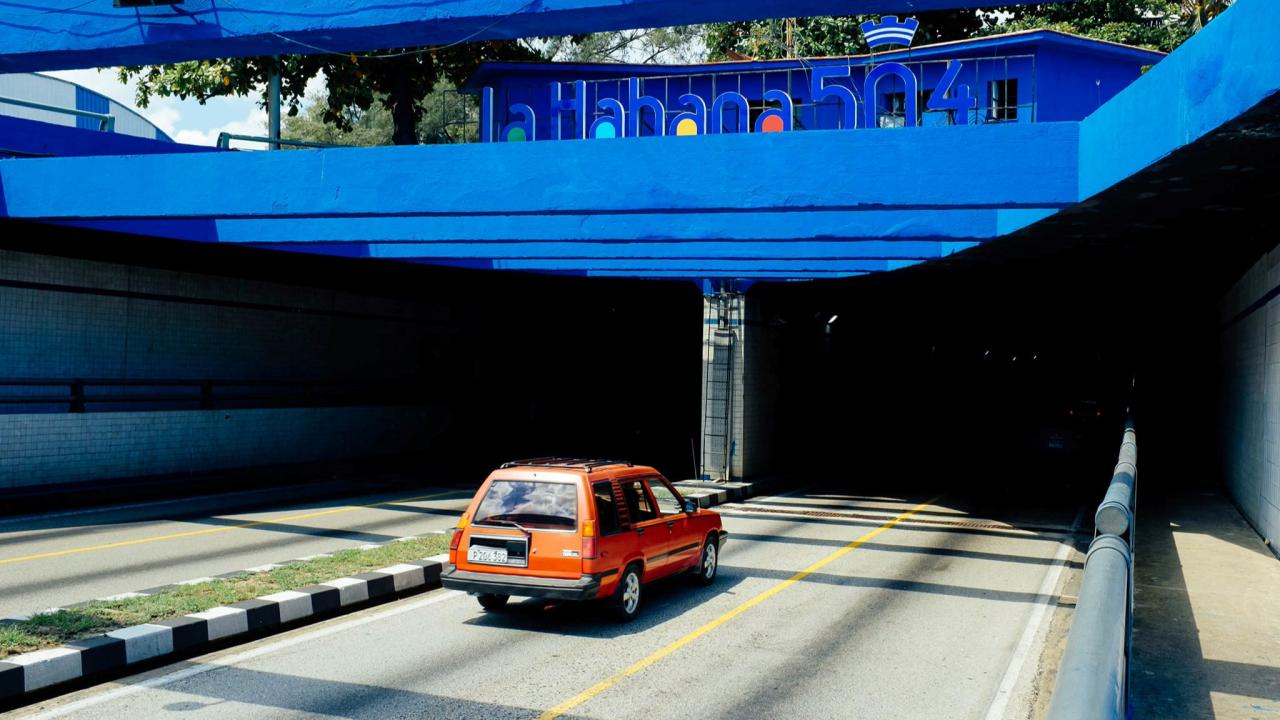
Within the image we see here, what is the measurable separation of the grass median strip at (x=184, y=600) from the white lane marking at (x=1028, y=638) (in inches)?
266

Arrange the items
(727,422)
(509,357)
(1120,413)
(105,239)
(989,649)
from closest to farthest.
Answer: (989,649)
(105,239)
(727,422)
(509,357)
(1120,413)

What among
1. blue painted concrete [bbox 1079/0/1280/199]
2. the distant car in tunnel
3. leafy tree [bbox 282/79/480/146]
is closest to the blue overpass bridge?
blue painted concrete [bbox 1079/0/1280/199]

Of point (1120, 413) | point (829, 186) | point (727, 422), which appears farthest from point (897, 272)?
point (1120, 413)

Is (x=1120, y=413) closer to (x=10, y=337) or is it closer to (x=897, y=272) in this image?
(x=897, y=272)

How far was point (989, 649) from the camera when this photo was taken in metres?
9.97

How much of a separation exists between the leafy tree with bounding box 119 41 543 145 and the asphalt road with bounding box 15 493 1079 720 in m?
24.0

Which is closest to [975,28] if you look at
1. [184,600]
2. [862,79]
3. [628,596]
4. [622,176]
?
[862,79]

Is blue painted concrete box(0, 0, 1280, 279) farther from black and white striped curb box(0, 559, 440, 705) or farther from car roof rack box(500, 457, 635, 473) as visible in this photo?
black and white striped curb box(0, 559, 440, 705)

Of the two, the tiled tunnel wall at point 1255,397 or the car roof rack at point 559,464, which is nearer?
the car roof rack at point 559,464

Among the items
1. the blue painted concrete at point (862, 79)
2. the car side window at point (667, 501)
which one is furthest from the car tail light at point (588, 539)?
the blue painted concrete at point (862, 79)

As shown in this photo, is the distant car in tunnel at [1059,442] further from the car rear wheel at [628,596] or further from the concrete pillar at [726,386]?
the car rear wheel at [628,596]

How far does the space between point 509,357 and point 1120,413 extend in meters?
35.9

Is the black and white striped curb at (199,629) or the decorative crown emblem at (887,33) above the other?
the decorative crown emblem at (887,33)

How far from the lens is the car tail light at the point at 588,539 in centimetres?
1012
